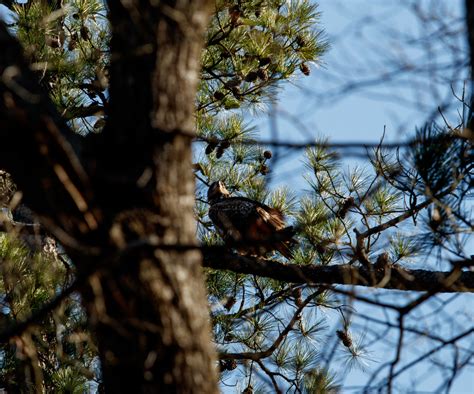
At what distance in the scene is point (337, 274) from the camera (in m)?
3.07

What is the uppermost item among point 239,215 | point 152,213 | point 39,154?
point 239,215

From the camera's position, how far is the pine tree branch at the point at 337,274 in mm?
2850

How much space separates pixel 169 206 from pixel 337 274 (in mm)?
1287

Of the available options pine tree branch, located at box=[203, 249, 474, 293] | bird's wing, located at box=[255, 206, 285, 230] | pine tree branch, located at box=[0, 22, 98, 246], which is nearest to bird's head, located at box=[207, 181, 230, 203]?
bird's wing, located at box=[255, 206, 285, 230]

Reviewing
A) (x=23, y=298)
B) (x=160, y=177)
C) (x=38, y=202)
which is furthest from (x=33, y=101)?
(x=23, y=298)

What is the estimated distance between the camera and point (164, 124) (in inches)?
76.5

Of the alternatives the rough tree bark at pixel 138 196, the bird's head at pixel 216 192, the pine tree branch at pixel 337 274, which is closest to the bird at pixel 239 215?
the bird's head at pixel 216 192

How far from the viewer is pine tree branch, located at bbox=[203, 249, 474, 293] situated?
9.35 feet

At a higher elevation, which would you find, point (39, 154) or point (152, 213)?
point (39, 154)

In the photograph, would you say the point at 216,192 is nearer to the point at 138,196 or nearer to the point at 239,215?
the point at 239,215

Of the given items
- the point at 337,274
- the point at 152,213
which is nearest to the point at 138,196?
the point at 152,213

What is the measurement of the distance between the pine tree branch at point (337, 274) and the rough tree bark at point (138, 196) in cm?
95

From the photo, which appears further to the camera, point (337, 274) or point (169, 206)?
point (337, 274)

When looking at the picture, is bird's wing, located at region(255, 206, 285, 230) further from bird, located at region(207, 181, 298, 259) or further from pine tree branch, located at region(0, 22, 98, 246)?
pine tree branch, located at region(0, 22, 98, 246)
